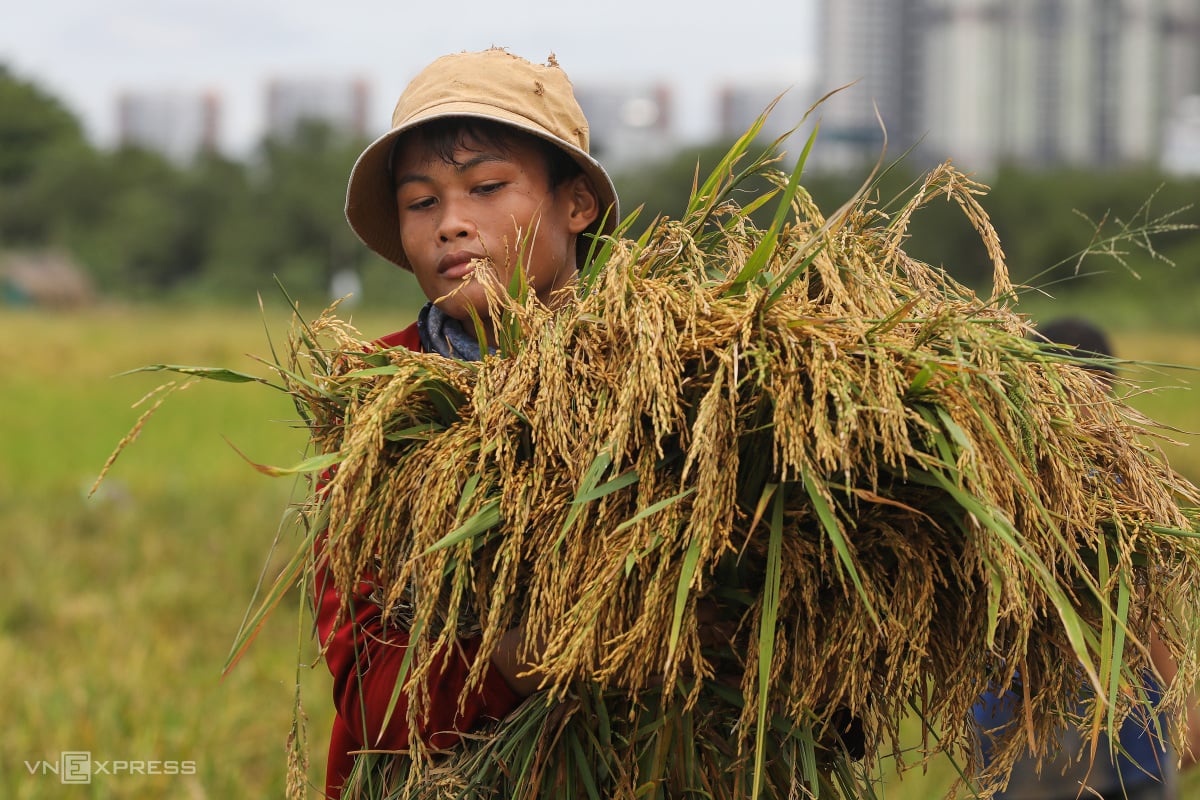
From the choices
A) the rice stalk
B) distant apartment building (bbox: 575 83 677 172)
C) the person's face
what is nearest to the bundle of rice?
the rice stalk

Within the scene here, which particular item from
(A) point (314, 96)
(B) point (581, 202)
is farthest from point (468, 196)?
(A) point (314, 96)

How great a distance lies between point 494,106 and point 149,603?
232 inches

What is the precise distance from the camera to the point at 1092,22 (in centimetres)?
6925

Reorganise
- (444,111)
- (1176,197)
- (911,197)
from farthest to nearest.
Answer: (1176,197) < (444,111) < (911,197)

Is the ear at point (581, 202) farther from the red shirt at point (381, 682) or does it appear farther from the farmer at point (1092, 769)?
the farmer at point (1092, 769)

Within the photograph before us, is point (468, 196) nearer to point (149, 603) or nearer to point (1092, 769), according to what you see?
point (1092, 769)

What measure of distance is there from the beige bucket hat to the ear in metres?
0.01

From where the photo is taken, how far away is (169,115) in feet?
297

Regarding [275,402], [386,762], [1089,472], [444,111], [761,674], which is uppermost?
[444,111]

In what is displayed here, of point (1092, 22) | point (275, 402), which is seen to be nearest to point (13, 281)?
point (275, 402)

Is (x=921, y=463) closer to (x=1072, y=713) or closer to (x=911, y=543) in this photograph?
(x=911, y=543)

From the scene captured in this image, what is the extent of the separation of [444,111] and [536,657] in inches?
28.7

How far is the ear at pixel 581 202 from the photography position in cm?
185

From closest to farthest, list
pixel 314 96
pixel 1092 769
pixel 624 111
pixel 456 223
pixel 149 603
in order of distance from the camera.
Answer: pixel 456 223
pixel 1092 769
pixel 149 603
pixel 624 111
pixel 314 96
